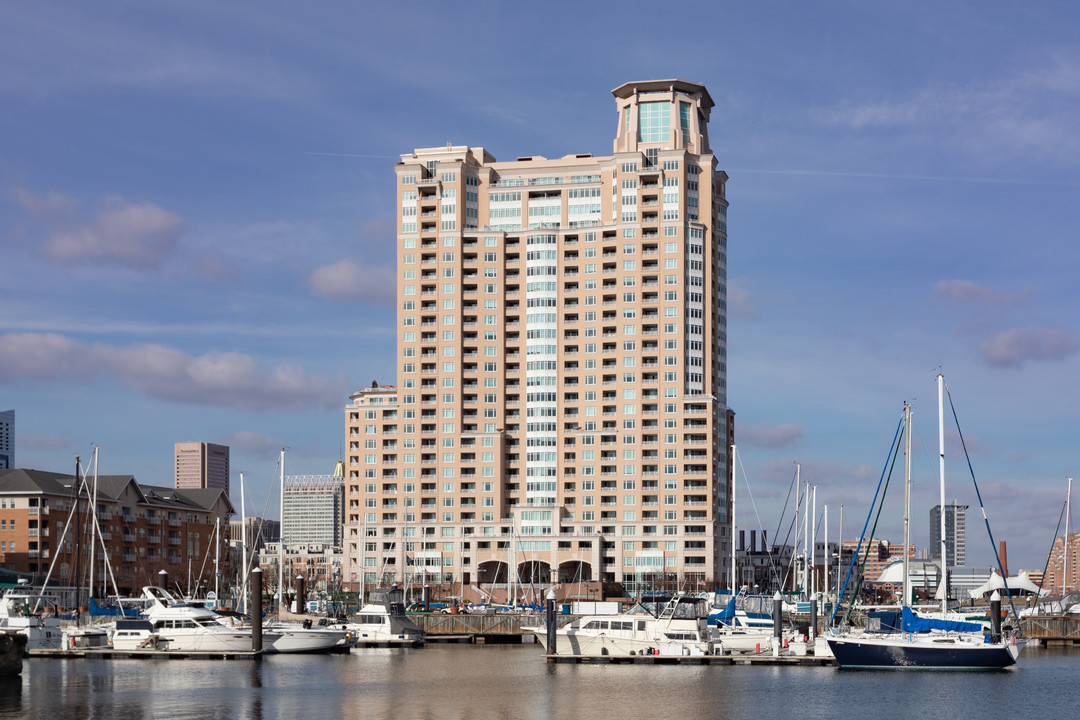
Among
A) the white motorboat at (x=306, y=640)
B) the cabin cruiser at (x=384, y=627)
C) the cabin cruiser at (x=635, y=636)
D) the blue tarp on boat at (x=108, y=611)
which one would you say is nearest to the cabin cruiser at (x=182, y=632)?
the white motorboat at (x=306, y=640)

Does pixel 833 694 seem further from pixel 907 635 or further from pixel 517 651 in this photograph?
pixel 517 651

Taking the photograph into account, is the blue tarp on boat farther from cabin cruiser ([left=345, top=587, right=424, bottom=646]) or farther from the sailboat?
the sailboat

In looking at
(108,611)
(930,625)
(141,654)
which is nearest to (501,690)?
(930,625)

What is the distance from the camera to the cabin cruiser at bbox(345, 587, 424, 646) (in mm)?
141625

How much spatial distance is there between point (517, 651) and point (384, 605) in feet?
60.9

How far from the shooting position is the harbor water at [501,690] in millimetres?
82188

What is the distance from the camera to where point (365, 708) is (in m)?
82.7

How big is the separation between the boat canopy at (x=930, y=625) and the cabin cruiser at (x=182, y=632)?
58.4 metres

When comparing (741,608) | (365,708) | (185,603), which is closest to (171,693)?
(365,708)

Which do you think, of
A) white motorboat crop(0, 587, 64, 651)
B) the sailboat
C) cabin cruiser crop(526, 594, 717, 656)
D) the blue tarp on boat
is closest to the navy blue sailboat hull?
the sailboat

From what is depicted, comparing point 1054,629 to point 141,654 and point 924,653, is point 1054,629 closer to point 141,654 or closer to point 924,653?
point 924,653

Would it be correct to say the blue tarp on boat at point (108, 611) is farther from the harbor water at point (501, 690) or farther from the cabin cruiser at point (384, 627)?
the cabin cruiser at point (384, 627)

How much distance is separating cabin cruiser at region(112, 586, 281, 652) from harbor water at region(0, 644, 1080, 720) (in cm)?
306

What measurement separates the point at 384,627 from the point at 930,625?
5818cm
